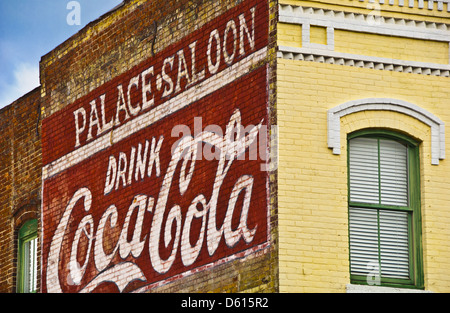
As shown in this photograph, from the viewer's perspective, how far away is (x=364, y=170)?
2245cm

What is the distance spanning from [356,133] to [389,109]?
713mm

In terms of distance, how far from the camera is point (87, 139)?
1065 inches

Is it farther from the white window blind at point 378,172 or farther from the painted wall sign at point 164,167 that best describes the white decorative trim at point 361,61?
the white window blind at point 378,172

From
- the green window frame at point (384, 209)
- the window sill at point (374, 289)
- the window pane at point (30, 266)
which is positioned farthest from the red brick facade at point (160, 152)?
the green window frame at point (384, 209)

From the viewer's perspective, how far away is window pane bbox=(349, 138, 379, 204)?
2230 centimetres

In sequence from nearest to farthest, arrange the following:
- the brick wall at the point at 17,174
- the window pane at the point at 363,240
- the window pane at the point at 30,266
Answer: the window pane at the point at 363,240 < the window pane at the point at 30,266 < the brick wall at the point at 17,174

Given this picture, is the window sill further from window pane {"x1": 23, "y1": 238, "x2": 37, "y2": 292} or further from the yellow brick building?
window pane {"x1": 23, "y1": 238, "x2": 37, "y2": 292}

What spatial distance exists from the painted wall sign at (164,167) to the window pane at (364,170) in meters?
1.57

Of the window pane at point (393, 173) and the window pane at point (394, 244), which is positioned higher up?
the window pane at point (393, 173)

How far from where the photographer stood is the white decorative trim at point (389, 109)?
22.0 metres

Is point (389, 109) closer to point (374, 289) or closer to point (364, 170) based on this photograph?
point (364, 170)

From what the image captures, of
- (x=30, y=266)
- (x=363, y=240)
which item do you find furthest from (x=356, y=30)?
(x=30, y=266)

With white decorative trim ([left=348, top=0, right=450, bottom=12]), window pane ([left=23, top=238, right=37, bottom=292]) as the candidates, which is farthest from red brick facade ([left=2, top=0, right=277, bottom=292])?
white decorative trim ([left=348, top=0, right=450, bottom=12])
